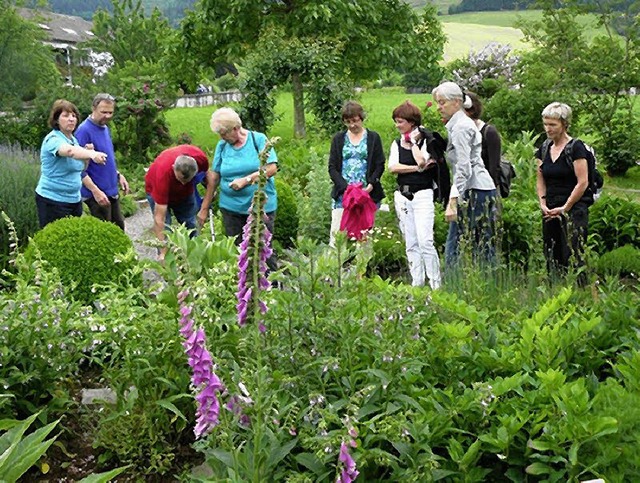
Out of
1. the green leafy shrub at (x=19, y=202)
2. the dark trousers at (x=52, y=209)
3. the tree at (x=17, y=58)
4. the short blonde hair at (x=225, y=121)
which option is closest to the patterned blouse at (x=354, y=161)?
the short blonde hair at (x=225, y=121)

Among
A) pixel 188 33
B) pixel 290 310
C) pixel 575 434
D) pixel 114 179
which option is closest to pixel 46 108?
pixel 188 33

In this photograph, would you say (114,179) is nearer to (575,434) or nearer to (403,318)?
(403,318)

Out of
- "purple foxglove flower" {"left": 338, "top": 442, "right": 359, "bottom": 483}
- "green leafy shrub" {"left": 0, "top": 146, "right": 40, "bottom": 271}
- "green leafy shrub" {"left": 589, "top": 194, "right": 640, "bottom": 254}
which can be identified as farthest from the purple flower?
"green leafy shrub" {"left": 0, "top": 146, "right": 40, "bottom": 271}

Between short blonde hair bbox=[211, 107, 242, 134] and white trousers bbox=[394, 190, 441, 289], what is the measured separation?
4.74ft

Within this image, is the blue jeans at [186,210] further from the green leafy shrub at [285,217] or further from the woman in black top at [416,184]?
the green leafy shrub at [285,217]

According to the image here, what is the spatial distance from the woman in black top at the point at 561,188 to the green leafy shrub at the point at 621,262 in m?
0.98

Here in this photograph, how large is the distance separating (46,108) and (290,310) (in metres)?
15.3

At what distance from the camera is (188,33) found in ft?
80.0

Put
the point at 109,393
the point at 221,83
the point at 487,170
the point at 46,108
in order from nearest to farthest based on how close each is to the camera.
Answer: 1. the point at 109,393
2. the point at 487,170
3. the point at 46,108
4. the point at 221,83

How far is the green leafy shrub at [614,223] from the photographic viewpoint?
331 inches

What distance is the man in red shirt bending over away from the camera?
673 cm

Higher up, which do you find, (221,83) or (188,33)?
(188,33)

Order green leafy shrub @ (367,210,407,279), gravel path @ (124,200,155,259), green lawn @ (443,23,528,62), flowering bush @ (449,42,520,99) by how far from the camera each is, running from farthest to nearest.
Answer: green lawn @ (443,23,528,62) < flowering bush @ (449,42,520,99) < gravel path @ (124,200,155,259) < green leafy shrub @ (367,210,407,279)

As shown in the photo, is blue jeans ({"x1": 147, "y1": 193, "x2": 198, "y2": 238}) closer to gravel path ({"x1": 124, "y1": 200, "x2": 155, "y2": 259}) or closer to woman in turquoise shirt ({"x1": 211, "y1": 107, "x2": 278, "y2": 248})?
woman in turquoise shirt ({"x1": 211, "y1": 107, "x2": 278, "y2": 248})
